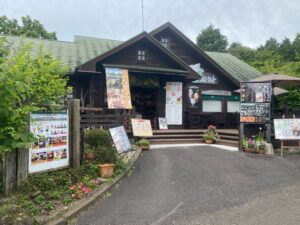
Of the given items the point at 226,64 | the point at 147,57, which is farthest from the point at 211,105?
the point at 147,57

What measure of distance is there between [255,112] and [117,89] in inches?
231

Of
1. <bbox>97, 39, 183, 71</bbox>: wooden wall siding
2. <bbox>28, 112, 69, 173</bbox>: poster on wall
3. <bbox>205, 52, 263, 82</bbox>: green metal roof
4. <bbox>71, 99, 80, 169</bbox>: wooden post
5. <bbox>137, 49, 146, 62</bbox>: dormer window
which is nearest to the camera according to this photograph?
<bbox>28, 112, 69, 173</bbox>: poster on wall

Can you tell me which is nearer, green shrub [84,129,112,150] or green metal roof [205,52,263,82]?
green shrub [84,129,112,150]

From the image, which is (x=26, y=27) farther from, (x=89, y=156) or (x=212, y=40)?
(x=89, y=156)

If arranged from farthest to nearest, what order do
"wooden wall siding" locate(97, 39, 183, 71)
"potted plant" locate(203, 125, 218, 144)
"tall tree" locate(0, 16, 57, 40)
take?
"tall tree" locate(0, 16, 57, 40), "wooden wall siding" locate(97, 39, 183, 71), "potted plant" locate(203, 125, 218, 144)

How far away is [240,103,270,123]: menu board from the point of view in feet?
35.2

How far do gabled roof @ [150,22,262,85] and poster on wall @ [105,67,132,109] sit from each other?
464 centimetres

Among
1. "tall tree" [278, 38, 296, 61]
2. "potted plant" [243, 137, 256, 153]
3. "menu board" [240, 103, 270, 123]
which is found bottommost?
"potted plant" [243, 137, 256, 153]

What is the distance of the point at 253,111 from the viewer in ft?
35.8

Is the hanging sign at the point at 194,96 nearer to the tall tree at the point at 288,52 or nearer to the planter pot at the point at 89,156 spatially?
the planter pot at the point at 89,156

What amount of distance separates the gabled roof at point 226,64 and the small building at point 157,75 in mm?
58

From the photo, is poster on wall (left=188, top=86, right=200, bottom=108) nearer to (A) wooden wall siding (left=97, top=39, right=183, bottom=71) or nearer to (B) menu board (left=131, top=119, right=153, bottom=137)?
(A) wooden wall siding (left=97, top=39, right=183, bottom=71)

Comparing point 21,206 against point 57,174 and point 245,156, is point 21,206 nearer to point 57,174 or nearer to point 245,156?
point 57,174

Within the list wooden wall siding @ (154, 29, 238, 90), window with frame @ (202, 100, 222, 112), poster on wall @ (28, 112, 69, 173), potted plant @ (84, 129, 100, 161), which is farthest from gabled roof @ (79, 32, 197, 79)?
poster on wall @ (28, 112, 69, 173)
